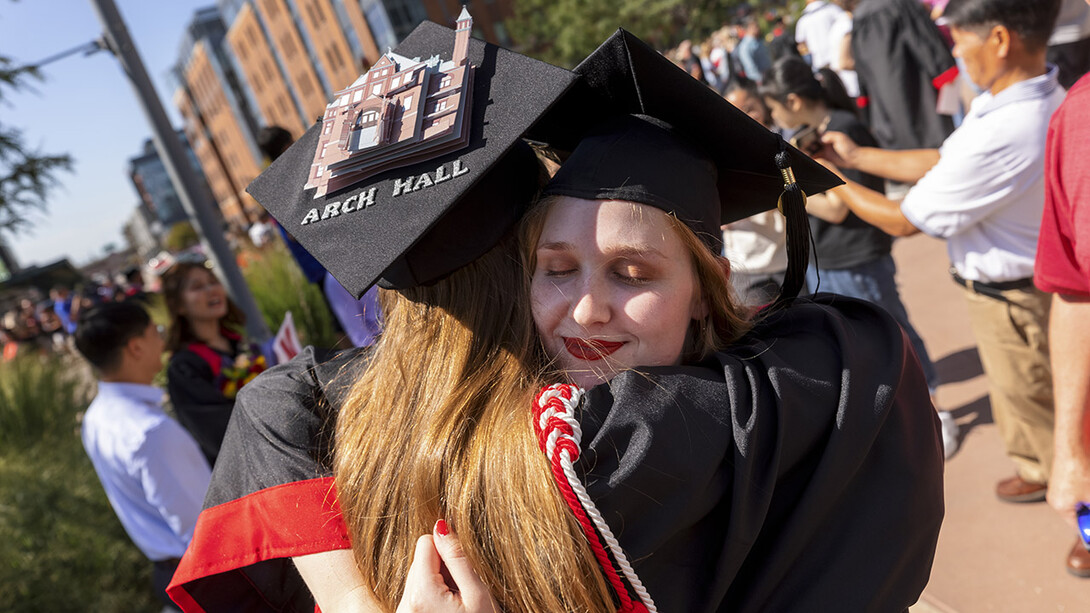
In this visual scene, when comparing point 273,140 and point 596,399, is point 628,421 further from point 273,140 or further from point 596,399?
→ point 273,140

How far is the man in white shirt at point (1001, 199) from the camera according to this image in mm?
2410

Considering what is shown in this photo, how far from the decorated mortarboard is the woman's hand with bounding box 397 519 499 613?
1.53ft

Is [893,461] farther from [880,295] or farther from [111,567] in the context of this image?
[111,567]

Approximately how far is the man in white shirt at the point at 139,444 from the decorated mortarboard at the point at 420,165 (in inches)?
76.4

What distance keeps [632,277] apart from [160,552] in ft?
9.35

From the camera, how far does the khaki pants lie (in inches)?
108

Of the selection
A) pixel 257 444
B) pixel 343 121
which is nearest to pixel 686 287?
pixel 343 121

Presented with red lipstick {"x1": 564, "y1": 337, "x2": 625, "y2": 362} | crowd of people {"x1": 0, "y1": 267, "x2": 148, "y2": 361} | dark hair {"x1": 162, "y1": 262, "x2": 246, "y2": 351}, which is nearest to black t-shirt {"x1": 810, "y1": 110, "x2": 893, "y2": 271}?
red lipstick {"x1": 564, "y1": 337, "x2": 625, "y2": 362}

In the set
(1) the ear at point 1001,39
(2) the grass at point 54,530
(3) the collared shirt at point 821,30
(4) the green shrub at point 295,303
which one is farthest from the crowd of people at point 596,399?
(3) the collared shirt at point 821,30

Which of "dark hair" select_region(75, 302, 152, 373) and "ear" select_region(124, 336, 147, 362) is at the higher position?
"dark hair" select_region(75, 302, 152, 373)

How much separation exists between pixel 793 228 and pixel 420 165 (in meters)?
0.85

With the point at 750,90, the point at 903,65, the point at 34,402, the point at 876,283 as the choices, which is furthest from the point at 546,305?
the point at 903,65

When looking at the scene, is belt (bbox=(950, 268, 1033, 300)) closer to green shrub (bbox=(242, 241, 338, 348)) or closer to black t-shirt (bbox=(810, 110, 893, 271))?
black t-shirt (bbox=(810, 110, 893, 271))

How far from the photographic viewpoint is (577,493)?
107 centimetres
